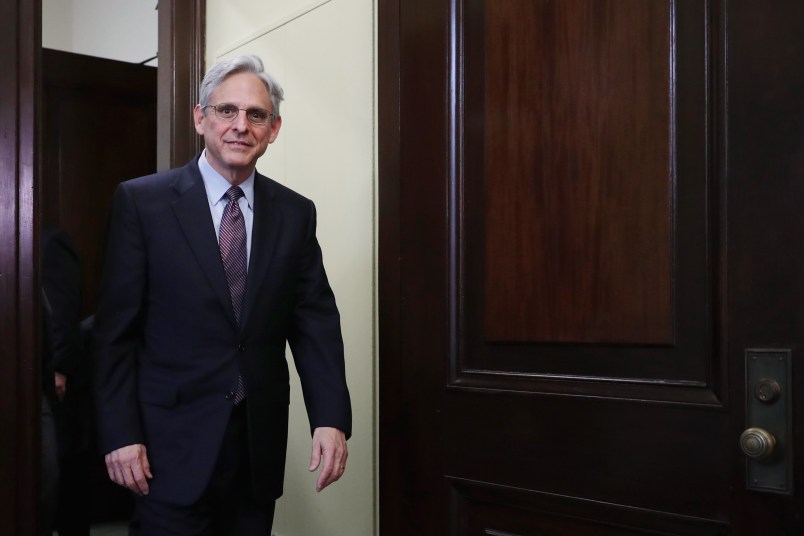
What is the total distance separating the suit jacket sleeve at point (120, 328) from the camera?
1.81 metres

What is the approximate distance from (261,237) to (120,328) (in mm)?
366

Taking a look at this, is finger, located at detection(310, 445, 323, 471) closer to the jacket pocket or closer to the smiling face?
the jacket pocket

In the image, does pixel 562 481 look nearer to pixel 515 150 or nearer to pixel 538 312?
pixel 538 312

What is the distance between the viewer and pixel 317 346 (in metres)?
2.06

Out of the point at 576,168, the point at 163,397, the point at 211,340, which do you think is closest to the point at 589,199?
the point at 576,168

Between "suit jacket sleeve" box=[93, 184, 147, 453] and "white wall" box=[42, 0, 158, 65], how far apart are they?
9.74 ft

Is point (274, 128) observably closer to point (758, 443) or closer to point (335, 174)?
point (335, 174)

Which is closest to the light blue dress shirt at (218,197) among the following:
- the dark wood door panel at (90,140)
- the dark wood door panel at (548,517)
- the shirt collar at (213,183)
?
the shirt collar at (213,183)

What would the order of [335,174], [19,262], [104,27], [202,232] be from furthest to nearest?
[104,27] < [335,174] < [202,232] < [19,262]

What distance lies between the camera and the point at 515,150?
1806 millimetres

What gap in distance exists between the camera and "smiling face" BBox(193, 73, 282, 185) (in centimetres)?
197

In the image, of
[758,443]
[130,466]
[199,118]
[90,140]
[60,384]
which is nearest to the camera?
[758,443]

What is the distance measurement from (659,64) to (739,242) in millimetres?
356

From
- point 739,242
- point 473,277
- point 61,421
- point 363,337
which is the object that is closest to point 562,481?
point 473,277
